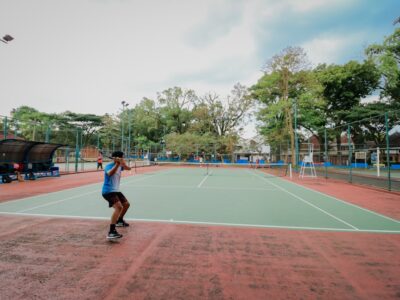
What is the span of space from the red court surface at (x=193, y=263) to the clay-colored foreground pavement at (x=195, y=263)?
0.04 feet

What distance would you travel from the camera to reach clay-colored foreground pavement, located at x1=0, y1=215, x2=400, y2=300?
3123mm

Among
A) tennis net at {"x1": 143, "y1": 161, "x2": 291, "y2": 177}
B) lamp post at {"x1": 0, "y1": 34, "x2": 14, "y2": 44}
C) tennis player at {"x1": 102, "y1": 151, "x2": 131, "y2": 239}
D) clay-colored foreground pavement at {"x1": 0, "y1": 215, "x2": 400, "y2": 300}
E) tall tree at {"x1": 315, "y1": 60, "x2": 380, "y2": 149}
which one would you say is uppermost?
tall tree at {"x1": 315, "y1": 60, "x2": 380, "y2": 149}

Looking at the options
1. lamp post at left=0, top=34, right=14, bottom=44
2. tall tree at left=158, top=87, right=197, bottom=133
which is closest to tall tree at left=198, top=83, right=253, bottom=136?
tall tree at left=158, top=87, right=197, bottom=133

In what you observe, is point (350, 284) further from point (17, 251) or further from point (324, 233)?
point (17, 251)

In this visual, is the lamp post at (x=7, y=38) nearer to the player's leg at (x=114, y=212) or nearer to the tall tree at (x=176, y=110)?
the player's leg at (x=114, y=212)

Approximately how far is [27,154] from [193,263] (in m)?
15.5

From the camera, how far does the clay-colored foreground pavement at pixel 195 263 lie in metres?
3.12

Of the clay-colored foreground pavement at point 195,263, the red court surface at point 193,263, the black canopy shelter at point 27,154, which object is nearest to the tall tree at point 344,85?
the black canopy shelter at point 27,154

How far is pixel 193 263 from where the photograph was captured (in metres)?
3.90

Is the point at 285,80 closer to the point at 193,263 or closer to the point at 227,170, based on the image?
the point at 227,170

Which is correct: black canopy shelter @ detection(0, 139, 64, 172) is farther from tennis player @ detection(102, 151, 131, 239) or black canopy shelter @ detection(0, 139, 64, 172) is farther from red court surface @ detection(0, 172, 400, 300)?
tennis player @ detection(102, 151, 131, 239)

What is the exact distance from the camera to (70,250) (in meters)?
4.35

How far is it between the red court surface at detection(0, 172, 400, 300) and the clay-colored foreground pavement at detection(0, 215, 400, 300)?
1cm

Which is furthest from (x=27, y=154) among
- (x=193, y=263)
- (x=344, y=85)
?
(x=344, y=85)
